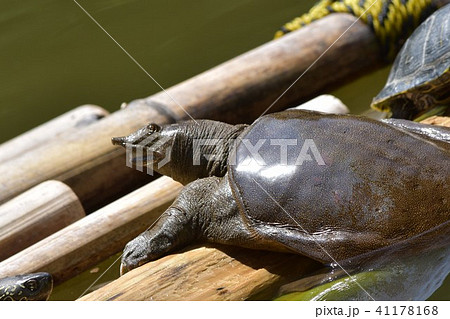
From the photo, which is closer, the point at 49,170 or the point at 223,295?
the point at 223,295

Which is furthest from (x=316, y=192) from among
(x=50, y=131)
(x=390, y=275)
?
(x=50, y=131)

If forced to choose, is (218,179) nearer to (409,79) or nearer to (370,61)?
(409,79)

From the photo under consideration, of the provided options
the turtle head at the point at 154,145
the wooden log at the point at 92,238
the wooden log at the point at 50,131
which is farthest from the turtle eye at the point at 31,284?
the wooden log at the point at 50,131

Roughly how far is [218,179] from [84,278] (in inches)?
35.4

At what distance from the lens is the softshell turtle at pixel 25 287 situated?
285 cm

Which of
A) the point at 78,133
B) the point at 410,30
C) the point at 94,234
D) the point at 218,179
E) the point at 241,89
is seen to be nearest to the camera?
the point at 218,179

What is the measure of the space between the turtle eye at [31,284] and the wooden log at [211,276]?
43cm

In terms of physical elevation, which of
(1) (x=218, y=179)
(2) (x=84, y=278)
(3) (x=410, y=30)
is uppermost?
(3) (x=410, y=30)

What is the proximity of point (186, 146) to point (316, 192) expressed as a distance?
2.17 ft

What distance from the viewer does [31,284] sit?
287cm

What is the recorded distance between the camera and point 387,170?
255 centimetres

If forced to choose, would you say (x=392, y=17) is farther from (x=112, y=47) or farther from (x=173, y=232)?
(x=173, y=232)
